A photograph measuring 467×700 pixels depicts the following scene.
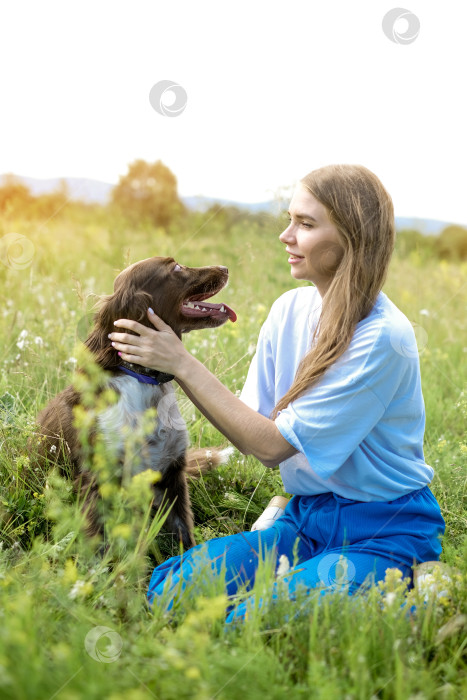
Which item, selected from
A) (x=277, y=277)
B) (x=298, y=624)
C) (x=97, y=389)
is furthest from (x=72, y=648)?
(x=277, y=277)

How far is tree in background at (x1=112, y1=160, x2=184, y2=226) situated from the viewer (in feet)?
39.5

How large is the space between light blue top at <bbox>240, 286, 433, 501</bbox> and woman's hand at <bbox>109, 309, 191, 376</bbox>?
450mm

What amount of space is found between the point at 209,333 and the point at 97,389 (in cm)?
201

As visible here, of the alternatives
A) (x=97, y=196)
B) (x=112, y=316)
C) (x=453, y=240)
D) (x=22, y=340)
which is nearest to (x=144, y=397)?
(x=112, y=316)

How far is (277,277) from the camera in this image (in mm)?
5691

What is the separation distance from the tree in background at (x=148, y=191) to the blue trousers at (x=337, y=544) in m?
9.36

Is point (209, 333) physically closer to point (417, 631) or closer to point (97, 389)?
point (97, 389)

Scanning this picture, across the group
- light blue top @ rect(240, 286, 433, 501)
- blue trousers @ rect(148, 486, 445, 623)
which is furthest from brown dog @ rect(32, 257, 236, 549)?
light blue top @ rect(240, 286, 433, 501)

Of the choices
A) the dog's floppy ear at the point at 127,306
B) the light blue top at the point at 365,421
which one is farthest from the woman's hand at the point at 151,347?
the light blue top at the point at 365,421

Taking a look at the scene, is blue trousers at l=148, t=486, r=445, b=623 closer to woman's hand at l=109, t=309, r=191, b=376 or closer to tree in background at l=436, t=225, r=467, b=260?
woman's hand at l=109, t=309, r=191, b=376

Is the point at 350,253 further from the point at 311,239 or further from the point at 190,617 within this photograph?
the point at 190,617

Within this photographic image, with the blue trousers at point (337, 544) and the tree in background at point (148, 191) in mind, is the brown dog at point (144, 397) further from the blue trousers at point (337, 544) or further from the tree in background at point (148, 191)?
the tree in background at point (148, 191)

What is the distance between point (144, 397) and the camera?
2883 millimetres

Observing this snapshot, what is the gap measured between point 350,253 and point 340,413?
62 cm
